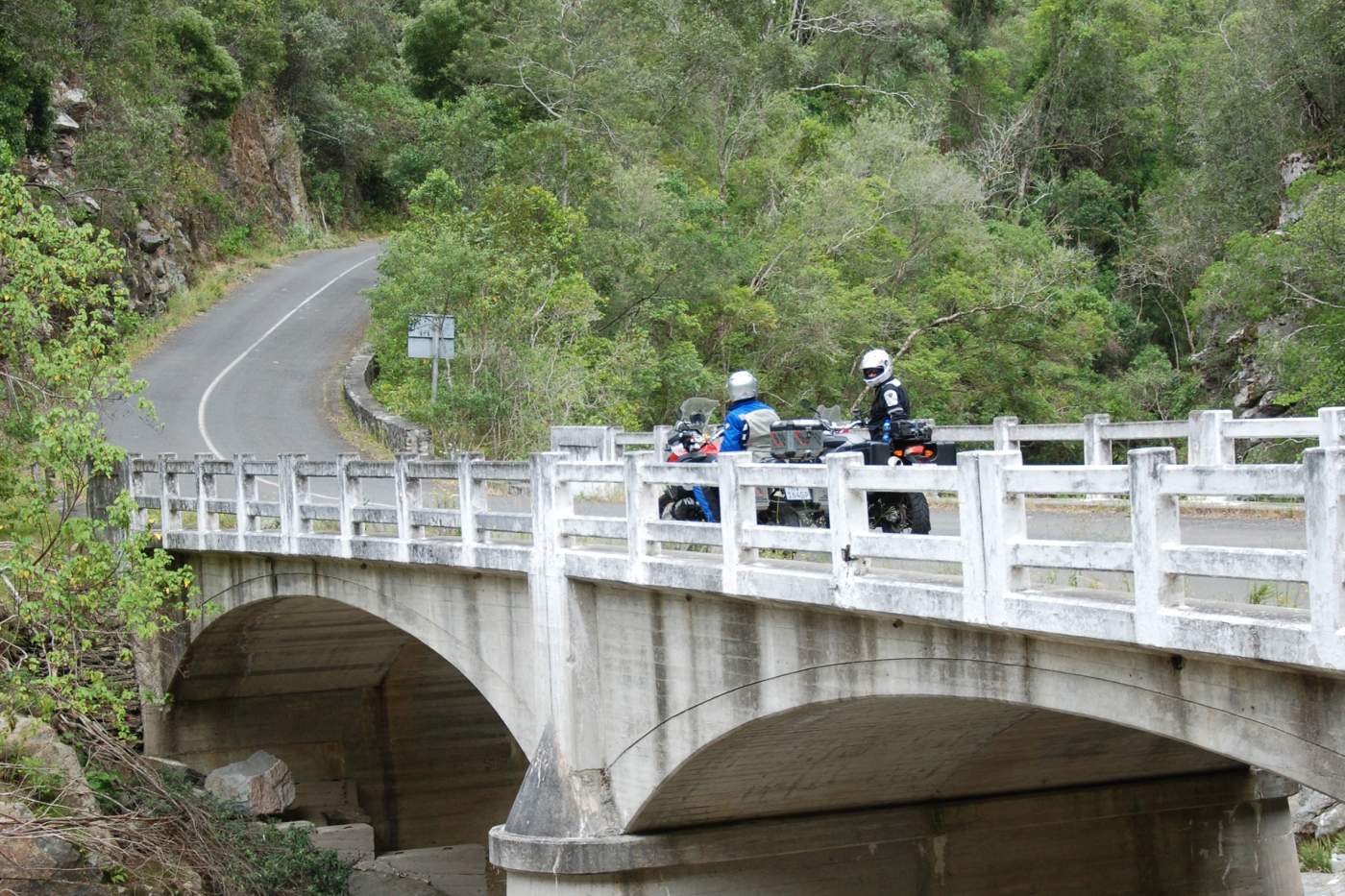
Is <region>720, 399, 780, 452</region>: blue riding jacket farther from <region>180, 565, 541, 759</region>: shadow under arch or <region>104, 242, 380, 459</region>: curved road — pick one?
<region>104, 242, 380, 459</region>: curved road

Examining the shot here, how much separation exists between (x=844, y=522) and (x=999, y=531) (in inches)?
57.3

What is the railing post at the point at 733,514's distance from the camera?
36.0ft

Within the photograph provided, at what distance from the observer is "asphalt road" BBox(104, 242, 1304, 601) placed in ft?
101

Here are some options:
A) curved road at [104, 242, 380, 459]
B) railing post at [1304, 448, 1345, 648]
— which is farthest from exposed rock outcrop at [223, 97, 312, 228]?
railing post at [1304, 448, 1345, 648]

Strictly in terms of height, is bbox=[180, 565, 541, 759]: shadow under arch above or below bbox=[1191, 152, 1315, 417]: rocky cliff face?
below

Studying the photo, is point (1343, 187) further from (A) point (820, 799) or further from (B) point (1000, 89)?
(B) point (1000, 89)

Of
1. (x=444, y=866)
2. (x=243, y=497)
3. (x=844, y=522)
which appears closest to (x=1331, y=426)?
(x=844, y=522)

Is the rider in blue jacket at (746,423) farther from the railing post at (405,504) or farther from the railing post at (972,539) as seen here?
the railing post at (405,504)

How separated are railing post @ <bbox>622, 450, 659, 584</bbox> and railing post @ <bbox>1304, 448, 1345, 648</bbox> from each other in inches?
241

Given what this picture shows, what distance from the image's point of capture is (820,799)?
45.0 ft

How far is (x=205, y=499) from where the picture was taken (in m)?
20.6

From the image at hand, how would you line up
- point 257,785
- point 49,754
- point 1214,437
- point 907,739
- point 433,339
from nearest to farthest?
point 1214,437 → point 907,739 → point 49,754 → point 257,785 → point 433,339

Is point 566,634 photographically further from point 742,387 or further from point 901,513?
point 901,513

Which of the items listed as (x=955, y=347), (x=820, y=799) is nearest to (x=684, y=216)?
(x=955, y=347)
